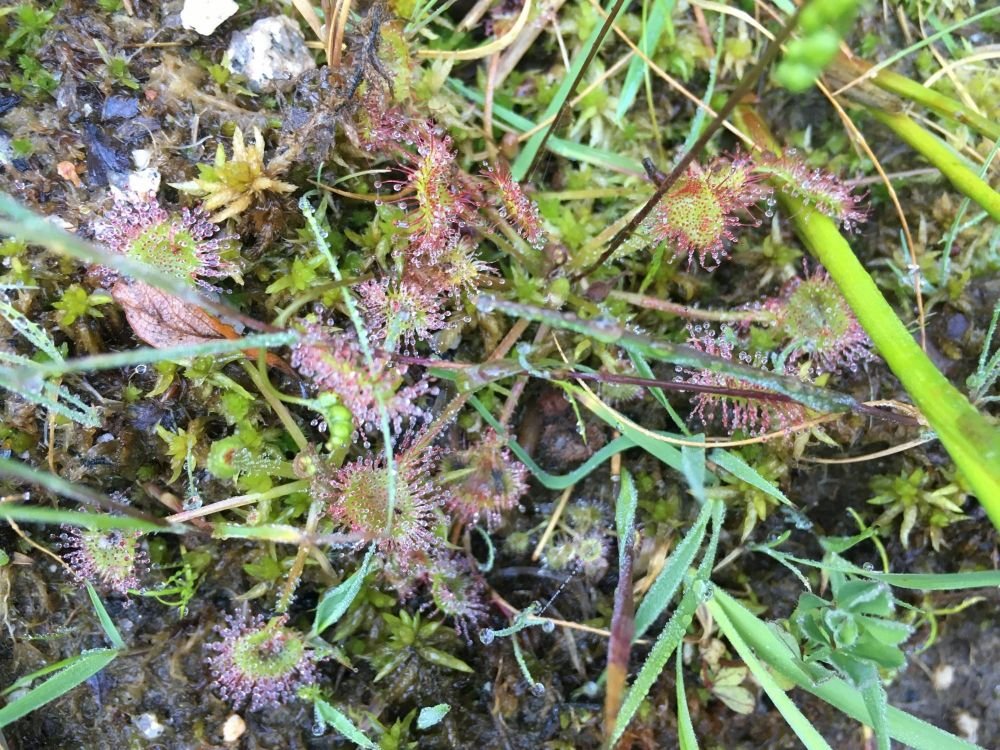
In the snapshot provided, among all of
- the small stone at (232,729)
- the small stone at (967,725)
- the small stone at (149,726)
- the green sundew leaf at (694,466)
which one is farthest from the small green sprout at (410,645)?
the small stone at (967,725)

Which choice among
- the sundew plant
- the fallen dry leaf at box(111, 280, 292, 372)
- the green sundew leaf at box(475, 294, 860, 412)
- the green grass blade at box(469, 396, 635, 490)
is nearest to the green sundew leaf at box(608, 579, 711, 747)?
the sundew plant

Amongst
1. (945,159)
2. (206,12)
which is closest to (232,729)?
(206,12)

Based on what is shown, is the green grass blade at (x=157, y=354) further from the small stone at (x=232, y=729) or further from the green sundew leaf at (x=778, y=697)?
the green sundew leaf at (x=778, y=697)

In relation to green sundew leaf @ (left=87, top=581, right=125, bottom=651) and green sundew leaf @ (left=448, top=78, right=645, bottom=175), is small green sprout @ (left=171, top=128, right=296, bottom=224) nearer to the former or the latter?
green sundew leaf @ (left=448, top=78, right=645, bottom=175)

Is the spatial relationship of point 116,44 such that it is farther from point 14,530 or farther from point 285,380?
point 14,530

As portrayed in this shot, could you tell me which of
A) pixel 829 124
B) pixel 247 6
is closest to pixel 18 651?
pixel 247 6

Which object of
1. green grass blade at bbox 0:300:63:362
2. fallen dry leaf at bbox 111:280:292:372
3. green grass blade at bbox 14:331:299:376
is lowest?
green grass blade at bbox 0:300:63:362
